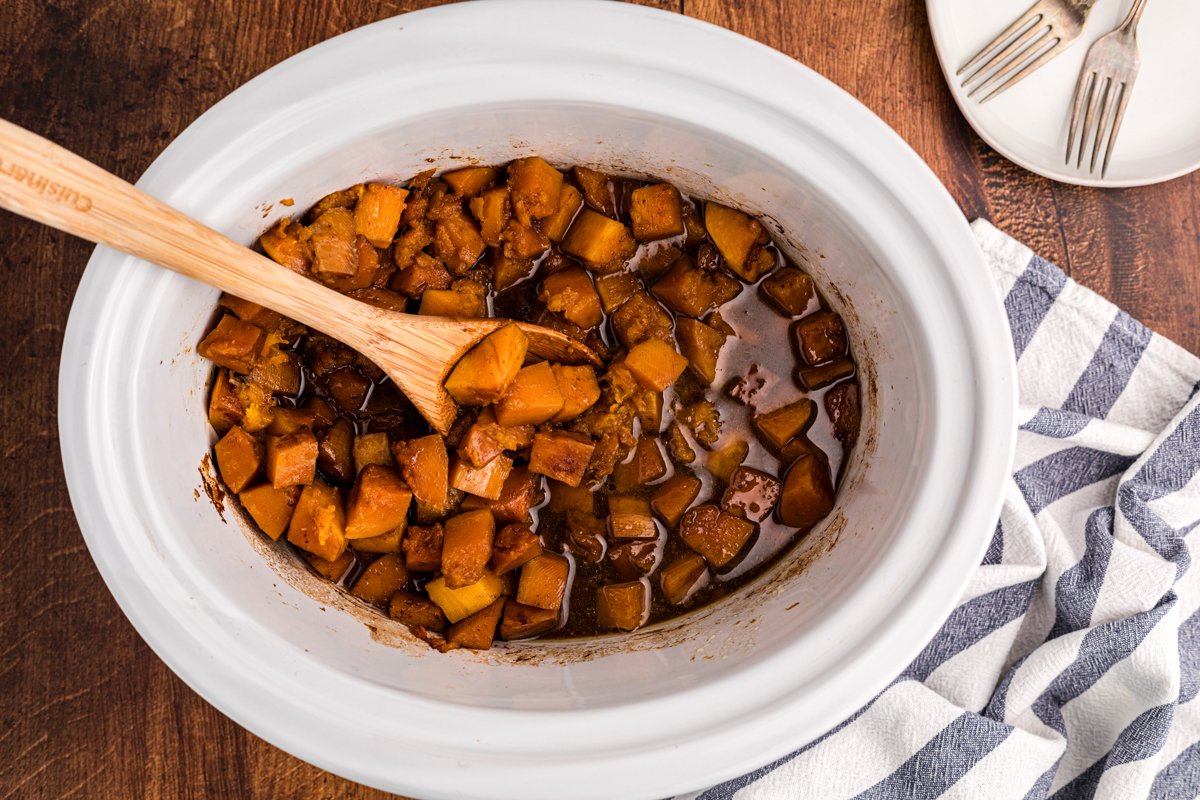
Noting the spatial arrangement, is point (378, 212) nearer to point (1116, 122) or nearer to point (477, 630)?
point (477, 630)

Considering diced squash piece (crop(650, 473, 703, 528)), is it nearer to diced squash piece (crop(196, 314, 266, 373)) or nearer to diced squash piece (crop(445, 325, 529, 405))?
diced squash piece (crop(445, 325, 529, 405))

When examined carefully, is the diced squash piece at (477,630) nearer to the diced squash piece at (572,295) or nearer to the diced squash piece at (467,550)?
the diced squash piece at (467,550)

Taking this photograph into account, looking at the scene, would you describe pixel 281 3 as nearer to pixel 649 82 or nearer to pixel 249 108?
pixel 249 108

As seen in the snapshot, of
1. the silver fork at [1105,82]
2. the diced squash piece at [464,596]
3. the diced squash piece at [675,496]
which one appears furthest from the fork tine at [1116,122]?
the diced squash piece at [464,596]

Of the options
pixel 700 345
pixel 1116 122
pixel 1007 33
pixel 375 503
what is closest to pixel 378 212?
pixel 375 503

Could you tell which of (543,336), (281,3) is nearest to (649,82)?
(543,336)
